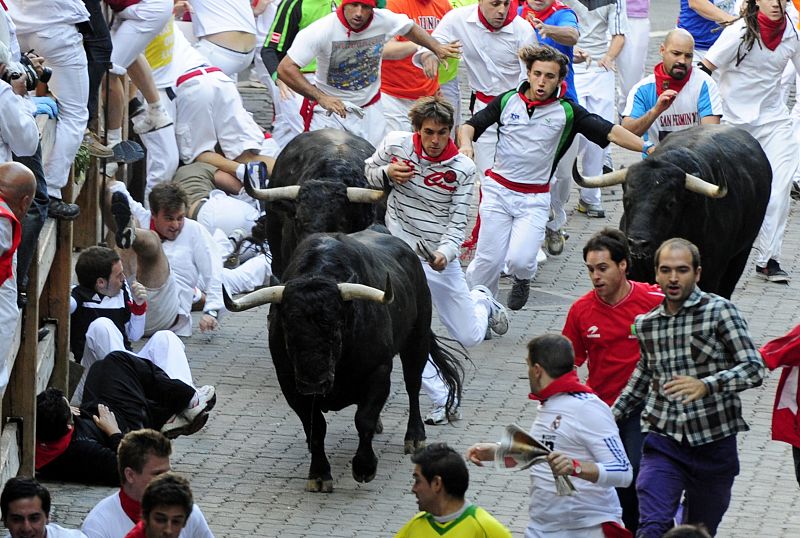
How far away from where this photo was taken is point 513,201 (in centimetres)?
1341

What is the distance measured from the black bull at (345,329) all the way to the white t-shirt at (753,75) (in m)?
5.02

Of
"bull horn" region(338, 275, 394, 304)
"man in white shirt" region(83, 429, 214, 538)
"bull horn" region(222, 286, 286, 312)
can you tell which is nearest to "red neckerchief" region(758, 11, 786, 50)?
"bull horn" region(338, 275, 394, 304)

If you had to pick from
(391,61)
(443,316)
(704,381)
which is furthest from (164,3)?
(704,381)

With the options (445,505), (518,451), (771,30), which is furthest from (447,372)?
(771,30)

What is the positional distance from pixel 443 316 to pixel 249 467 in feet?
6.53

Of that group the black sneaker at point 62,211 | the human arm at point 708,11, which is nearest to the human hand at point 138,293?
the black sneaker at point 62,211

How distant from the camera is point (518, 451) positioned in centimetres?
747

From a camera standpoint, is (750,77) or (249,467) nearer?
(249,467)

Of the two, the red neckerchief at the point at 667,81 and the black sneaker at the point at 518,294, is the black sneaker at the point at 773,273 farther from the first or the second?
the black sneaker at the point at 518,294

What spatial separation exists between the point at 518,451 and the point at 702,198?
18.5 feet

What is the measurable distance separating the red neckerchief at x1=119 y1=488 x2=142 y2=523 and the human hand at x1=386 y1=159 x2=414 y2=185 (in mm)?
3926

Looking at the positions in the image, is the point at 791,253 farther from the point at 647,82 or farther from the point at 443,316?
the point at 443,316

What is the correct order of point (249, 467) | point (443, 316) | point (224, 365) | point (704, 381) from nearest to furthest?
point (704, 381), point (249, 467), point (443, 316), point (224, 365)

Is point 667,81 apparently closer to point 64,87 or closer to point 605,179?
point 605,179
